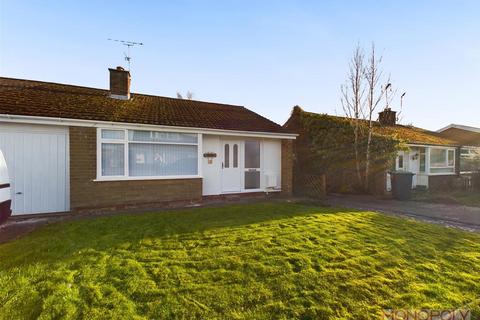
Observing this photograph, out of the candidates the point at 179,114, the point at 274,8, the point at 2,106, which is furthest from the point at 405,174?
the point at 2,106

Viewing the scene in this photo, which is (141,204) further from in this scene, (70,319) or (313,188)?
(313,188)

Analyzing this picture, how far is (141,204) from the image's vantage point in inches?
355

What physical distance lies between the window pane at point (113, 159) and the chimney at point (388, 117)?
19.1 meters

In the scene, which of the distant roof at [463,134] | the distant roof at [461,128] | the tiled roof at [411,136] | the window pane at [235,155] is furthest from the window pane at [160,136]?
the distant roof at [461,128]

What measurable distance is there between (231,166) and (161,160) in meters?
3.05

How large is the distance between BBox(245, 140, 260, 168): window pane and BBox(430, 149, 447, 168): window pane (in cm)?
1336

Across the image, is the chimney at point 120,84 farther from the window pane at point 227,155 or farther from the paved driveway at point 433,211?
the paved driveway at point 433,211

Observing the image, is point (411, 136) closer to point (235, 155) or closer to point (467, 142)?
point (467, 142)

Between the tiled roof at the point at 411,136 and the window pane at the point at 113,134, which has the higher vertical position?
the tiled roof at the point at 411,136

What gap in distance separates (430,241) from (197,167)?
738cm

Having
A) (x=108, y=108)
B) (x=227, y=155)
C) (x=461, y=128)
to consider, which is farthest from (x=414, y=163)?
(x=108, y=108)

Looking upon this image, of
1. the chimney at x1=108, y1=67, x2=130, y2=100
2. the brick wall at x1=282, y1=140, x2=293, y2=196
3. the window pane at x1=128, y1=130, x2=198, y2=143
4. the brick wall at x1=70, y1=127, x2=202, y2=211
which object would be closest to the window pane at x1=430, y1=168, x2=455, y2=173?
the brick wall at x1=282, y1=140, x2=293, y2=196

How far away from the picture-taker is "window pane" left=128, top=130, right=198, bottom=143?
353 inches

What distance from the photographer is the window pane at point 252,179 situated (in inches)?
458
